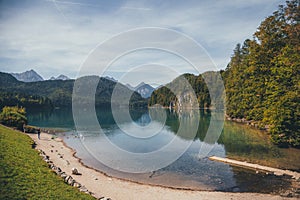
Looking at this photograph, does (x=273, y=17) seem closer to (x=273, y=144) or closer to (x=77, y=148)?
(x=273, y=144)

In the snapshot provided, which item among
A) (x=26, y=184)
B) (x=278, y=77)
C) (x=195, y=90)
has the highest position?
(x=195, y=90)

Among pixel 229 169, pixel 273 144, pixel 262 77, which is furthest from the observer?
pixel 262 77

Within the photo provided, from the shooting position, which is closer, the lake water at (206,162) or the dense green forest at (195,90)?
the lake water at (206,162)

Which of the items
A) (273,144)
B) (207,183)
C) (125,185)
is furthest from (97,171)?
(273,144)

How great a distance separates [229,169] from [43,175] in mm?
15997

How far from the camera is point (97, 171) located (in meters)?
22.8

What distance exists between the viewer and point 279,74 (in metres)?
34.4

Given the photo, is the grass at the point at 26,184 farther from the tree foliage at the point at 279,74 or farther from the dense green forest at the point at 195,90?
the dense green forest at the point at 195,90

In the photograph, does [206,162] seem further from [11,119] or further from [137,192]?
[11,119]

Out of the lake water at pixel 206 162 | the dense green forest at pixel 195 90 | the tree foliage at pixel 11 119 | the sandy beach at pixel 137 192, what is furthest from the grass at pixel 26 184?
the dense green forest at pixel 195 90

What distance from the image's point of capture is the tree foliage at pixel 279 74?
30.0 meters

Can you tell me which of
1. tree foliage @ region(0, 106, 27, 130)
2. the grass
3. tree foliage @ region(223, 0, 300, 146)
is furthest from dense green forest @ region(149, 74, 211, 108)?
the grass

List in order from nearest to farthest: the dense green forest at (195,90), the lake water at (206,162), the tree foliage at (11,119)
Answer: the lake water at (206,162) < the tree foliage at (11,119) < the dense green forest at (195,90)

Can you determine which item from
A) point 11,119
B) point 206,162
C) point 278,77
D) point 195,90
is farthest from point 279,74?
point 195,90
